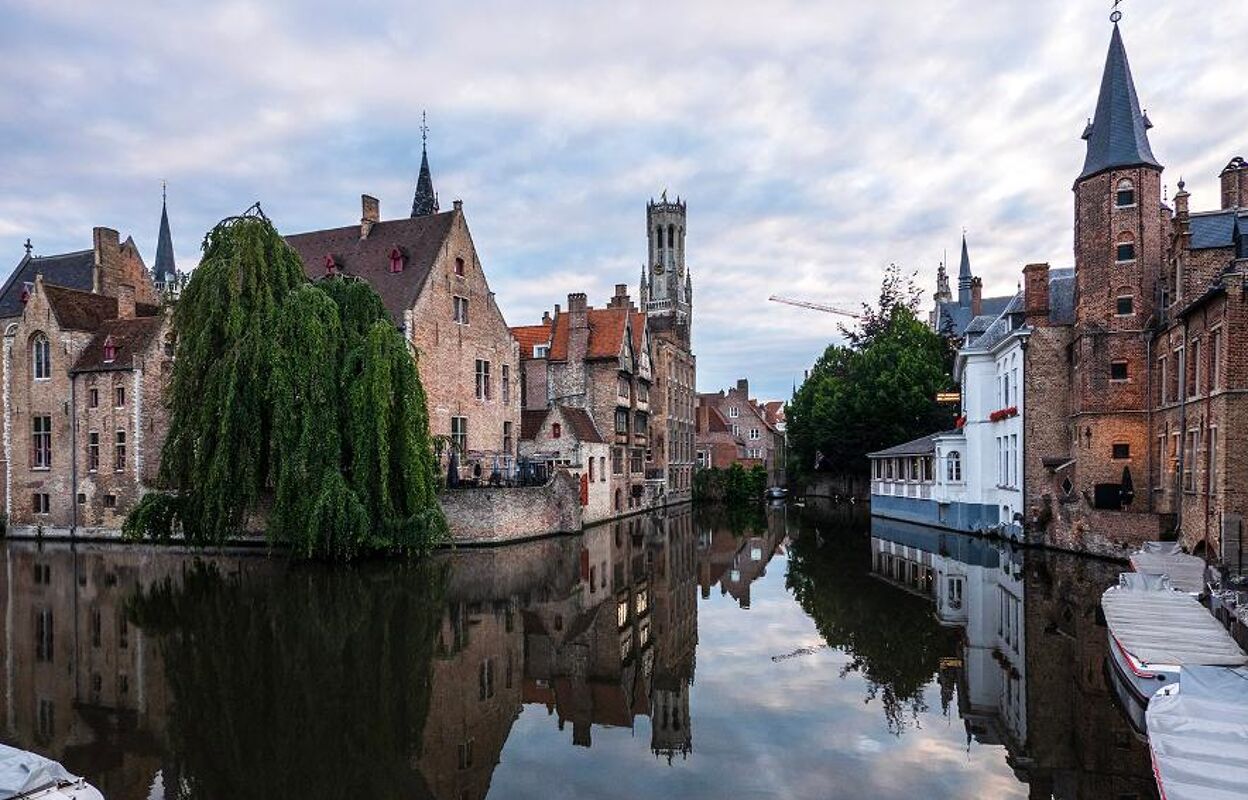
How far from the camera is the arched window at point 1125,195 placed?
2645 cm

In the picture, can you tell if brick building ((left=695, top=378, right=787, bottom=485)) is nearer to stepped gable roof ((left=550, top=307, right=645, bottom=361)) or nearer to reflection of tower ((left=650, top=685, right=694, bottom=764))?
stepped gable roof ((left=550, top=307, right=645, bottom=361))

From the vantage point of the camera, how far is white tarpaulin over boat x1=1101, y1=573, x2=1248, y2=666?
34.0ft

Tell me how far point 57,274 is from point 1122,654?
46.5 metres

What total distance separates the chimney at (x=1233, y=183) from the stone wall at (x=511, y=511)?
2445 cm

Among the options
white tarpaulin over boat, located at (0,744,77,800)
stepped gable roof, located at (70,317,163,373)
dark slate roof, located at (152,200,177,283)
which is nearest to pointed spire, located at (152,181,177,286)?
dark slate roof, located at (152,200,177,283)

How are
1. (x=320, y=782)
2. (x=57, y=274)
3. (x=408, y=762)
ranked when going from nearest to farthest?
(x=320, y=782)
(x=408, y=762)
(x=57, y=274)

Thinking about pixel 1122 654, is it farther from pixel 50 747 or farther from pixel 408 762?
pixel 50 747

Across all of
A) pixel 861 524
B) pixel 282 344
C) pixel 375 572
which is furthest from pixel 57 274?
pixel 861 524

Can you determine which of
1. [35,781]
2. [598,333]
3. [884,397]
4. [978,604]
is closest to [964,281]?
[884,397]

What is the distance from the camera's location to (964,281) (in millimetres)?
68688

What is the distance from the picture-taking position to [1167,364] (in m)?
24.4

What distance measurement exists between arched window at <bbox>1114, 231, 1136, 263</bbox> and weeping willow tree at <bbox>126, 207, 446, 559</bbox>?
22.6 meters

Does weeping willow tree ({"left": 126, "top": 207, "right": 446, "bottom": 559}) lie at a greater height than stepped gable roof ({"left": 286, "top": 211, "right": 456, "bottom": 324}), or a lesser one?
lesser

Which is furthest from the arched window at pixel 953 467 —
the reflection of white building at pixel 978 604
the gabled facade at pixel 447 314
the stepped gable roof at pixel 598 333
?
the gabled facade at pixel 447 314
